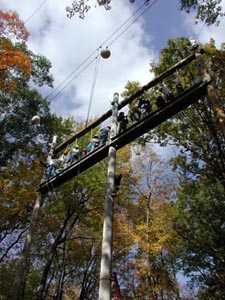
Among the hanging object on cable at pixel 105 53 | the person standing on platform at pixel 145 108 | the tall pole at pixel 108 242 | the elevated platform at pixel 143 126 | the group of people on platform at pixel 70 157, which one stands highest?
the hanging object on cable at pixel 105 53

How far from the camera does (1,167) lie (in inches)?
522

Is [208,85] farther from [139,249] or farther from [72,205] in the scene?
[139,249]

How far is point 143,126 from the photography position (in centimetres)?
590

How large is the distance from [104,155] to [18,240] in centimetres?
1034

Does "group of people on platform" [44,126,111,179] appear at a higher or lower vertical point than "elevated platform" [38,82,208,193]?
higher

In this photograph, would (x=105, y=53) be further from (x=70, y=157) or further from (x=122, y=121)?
(x=70, y=157)

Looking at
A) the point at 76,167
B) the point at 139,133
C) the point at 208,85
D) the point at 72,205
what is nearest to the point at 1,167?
the point at 72,205

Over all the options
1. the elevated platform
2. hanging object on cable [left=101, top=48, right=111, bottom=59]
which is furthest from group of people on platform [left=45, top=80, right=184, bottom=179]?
hanging object on cable [left=101, top=48, right=111, bottom=59]

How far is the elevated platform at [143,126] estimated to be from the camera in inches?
206

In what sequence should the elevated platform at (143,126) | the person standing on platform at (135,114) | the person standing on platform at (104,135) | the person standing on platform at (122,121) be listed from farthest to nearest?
the person standing on platform at (104,135) → the person standing on platform at (122,121) → the person standing on platform at (135,114) → the elevated platform at (143,126)

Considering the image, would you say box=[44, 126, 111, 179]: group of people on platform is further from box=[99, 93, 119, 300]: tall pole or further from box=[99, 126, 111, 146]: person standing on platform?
box=[99, 93, 119, 300]: tall pole

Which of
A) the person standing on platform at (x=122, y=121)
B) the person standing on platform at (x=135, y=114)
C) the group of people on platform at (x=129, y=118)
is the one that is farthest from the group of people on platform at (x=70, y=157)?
the person standing on platform at (x=135, y=114)

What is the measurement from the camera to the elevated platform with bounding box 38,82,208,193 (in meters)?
5.23

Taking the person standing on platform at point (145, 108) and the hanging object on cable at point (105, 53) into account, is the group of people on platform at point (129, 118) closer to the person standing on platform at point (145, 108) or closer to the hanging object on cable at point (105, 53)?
the person standing on platform at point (145, 108)
